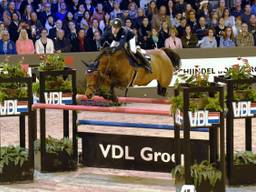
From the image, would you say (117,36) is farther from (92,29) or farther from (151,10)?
(151,10)

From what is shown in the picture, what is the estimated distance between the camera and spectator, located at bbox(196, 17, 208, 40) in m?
22.0

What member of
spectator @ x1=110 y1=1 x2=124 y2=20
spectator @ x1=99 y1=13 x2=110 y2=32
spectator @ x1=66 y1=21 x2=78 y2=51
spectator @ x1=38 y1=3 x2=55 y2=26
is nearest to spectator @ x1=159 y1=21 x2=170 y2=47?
spectator @ x1=110 y1=1 x2=124 y2=20

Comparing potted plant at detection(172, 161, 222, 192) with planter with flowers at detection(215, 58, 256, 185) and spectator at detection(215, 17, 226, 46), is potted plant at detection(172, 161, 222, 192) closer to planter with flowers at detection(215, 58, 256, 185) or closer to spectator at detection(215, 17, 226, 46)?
planter with flowers at detection(215, 58, 256, 185)

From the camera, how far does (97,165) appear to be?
12141 mm

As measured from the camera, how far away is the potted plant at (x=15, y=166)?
37.2 ft

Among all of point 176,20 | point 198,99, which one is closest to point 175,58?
point 176,20

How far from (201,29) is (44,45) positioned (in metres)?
4.63

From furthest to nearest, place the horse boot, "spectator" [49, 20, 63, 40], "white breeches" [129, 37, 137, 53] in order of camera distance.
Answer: "spectator" [49, 20, 63, 40] < the horse boot < "white breeches" [129, 37, 137, 53]

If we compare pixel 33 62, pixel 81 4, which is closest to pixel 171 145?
pixel 33 62

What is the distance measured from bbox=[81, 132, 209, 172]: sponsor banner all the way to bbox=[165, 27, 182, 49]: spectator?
9523 mm

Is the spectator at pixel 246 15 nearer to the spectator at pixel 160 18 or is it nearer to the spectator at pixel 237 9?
the spectator at pixel 237 9

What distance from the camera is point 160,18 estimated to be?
22.0 metres

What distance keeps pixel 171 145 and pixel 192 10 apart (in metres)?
11.4

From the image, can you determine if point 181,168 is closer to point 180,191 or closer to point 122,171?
point 180,191
